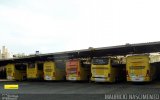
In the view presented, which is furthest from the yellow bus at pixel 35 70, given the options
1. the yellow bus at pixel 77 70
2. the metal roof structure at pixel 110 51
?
the yellow bus at pixel 77 70

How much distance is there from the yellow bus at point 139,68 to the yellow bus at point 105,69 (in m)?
2.47

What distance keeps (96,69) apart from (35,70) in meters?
12.8

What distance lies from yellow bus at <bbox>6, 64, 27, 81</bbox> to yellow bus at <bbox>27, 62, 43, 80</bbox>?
338 centimetres

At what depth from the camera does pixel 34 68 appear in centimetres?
4372

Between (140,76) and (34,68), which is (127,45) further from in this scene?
(34,68)

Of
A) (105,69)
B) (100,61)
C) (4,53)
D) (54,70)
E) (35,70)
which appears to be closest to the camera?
(105,69)

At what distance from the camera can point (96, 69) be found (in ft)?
110

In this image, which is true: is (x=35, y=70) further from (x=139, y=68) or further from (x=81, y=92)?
(x=81, y=92)

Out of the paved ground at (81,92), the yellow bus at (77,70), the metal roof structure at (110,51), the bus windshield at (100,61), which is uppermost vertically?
the metal roof structure at (110,51)

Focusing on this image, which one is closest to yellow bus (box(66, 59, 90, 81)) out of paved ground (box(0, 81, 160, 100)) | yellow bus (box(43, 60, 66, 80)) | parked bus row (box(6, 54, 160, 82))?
parked bus row (box(6, 54, 160, 82))

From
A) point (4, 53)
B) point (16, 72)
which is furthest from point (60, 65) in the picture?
point (4, 53)

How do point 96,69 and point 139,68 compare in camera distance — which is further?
point 96,69

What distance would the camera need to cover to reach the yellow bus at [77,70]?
121 feet

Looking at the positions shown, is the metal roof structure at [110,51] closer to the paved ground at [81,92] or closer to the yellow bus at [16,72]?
the yellow bus at [16,72]
